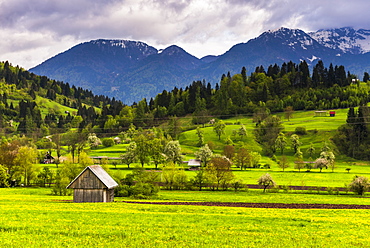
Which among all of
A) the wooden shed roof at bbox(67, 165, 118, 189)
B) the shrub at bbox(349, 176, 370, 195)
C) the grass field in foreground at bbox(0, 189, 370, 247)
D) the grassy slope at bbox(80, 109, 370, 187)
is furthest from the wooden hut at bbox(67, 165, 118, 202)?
the grassy slope at bbox(80, 109, 370, 187)

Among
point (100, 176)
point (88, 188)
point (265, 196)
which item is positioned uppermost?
point (100, 176)

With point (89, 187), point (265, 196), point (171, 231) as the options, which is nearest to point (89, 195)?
point (89, 187)

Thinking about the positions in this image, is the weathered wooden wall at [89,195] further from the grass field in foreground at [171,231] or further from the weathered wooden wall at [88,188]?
the grass field in foreground at [171,231]

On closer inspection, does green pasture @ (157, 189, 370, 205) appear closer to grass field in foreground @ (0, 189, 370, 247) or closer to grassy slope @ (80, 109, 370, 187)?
grassy slope @ (80, 109, 370, 187)

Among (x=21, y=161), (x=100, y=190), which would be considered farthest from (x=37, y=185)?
(x=100, y=190)

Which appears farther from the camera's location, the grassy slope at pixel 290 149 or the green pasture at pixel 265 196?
the grassy slope at pixel 290 149

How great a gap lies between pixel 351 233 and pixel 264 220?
775cm

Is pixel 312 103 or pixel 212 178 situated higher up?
pixel 312 103

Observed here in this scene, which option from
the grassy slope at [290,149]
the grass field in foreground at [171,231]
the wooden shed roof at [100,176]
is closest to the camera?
the grass field in foreground at [171,231]

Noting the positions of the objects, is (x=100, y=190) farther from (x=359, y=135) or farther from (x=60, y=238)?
(x=359, y=135)

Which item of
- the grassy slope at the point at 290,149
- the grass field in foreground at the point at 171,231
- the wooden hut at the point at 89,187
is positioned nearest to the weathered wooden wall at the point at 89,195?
the wooden hut at the point at 89,187

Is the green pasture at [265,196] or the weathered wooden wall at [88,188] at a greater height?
the weathered wooden wall at [88,188]

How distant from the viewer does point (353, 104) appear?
184 metres

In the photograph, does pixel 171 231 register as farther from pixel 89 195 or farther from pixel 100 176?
pixel 89 195
